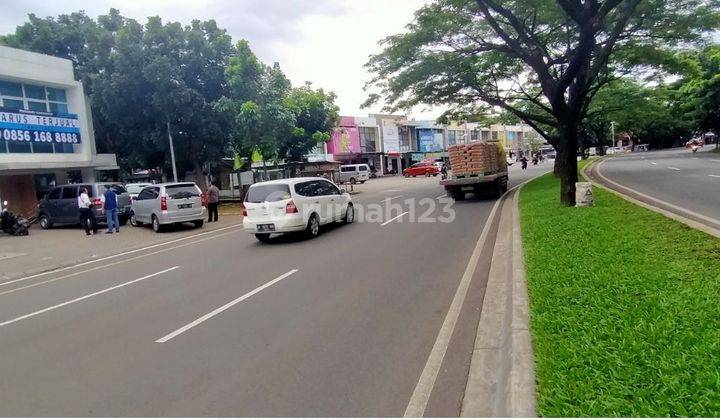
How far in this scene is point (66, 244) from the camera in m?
14.5

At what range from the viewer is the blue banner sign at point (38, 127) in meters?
19.3

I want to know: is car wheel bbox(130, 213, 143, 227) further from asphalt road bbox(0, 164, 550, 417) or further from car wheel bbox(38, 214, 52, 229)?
asphalt road bbox(0, 164, 550, 417)

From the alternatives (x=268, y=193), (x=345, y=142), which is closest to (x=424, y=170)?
(x=345, y=142)

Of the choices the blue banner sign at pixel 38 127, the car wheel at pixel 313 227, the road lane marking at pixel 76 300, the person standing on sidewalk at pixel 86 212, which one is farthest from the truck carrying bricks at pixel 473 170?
the blue banner sign at pixel 38 127

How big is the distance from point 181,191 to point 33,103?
11.6 meters

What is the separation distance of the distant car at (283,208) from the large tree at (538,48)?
691 centimetres

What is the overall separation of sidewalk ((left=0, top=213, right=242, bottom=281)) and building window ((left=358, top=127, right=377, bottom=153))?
3847 cm

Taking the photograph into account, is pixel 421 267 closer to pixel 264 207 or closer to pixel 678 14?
pixel 264 207

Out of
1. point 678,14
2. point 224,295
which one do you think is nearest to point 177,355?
point 224,295

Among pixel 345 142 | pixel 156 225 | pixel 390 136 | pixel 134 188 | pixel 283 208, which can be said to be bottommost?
pixel 156 225

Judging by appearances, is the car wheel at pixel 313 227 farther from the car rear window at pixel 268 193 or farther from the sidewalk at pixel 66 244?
the sidewalk at pixel 66 244

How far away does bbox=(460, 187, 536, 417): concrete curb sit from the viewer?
10.8 ft

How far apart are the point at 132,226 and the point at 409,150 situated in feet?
165

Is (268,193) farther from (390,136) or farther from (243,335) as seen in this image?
(390,136)
